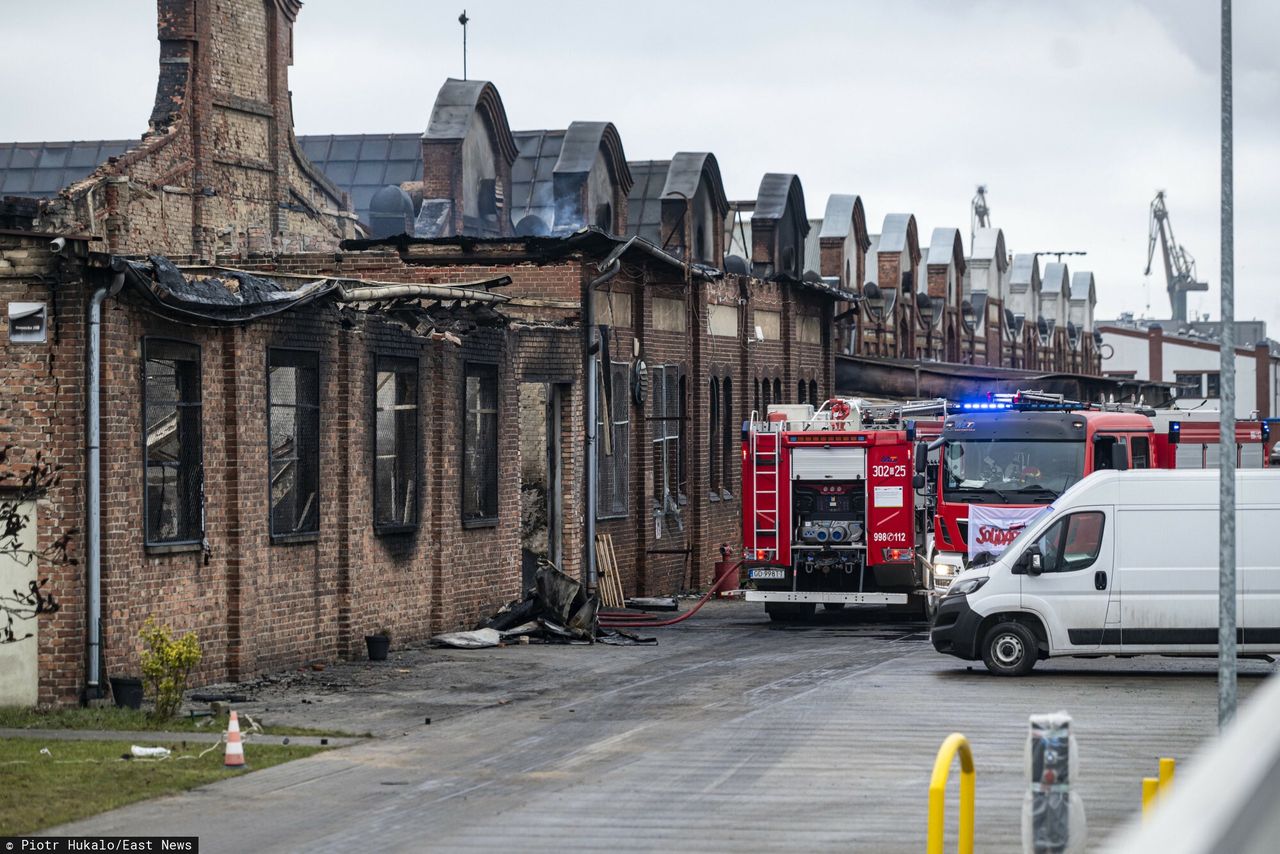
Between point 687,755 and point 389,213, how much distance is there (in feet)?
89.1

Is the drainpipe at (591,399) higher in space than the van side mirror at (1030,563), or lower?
higher

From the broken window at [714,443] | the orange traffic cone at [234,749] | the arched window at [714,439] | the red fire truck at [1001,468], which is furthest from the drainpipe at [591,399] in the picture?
the orange traffic cone at [234,749]

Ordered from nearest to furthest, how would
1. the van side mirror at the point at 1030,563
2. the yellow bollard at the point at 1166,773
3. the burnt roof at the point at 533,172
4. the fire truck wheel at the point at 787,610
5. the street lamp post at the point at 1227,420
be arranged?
the yellow bollard at the point at 1166,773 < the street lamp post at the point at 1227,420 < the van side mirror at the point at 1030,563 < the fire truck wheel at the point at 787,610 < the burnt roof at the point at 533,172

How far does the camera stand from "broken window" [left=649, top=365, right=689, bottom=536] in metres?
33.1

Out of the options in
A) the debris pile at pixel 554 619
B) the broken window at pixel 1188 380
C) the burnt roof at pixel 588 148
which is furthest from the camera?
the broken window at pixel 1188 380

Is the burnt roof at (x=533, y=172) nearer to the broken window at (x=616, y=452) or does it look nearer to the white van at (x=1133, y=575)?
the broken window at (x=616, y=452)

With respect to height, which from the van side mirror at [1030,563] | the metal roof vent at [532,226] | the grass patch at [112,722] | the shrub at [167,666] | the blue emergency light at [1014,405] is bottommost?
the grass patch at [112,722]

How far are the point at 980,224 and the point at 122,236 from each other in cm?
11294

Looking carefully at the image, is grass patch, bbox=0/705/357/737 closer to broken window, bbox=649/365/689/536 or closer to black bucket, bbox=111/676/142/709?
black bucket, bbox=111/676/142/709

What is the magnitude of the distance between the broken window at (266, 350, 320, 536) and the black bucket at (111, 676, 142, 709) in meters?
3.61

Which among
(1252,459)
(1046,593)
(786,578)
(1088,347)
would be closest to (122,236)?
(786,578)

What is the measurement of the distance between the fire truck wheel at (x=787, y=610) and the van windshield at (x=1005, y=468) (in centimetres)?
338

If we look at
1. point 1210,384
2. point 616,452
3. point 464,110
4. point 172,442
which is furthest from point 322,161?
point 1210,384

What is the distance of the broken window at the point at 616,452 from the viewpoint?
2998cm
